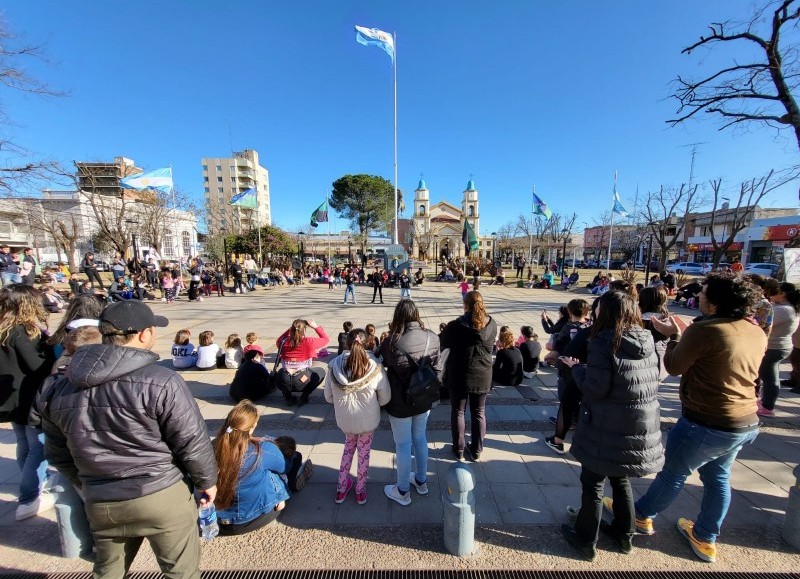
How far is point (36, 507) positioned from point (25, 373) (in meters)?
1.10

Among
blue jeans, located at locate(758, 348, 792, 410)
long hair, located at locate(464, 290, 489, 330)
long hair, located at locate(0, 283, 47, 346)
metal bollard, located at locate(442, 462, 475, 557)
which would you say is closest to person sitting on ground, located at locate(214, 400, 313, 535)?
metal bollard, located at locate(442, 462, 475, 557)

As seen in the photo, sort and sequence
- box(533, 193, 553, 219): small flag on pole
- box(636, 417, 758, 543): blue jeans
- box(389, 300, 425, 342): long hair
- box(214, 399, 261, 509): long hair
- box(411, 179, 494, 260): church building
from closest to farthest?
box(636, 417, 758, 543): blue jeans, box(214, 399, 261, 509): long hair, box(389, 300, 425, 342): long hair, box(533, 193, 553, 219): small flag on pole, box(411, 179, 494, 260): church building

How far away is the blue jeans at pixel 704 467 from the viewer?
2.12m

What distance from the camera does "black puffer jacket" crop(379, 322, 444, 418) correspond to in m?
2.61

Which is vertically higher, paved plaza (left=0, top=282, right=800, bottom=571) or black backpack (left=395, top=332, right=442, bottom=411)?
black backpack (left=395, top=332, right=442, bottom=411)

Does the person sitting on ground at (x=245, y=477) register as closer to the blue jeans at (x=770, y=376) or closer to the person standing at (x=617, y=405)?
the person standing at (x=617, y=405)

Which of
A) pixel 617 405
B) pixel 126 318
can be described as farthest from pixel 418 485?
pixel 126 318

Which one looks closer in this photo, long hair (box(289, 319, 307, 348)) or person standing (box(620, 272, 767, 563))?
person standing (box(620, 272, 767, 563))

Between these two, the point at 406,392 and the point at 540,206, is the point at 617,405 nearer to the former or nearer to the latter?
the point at 406,392

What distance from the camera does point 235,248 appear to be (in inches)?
1375

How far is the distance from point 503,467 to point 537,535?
85 cm

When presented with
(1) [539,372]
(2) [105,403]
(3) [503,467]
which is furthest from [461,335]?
(1) [539,372]

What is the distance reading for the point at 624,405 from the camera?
2.01m

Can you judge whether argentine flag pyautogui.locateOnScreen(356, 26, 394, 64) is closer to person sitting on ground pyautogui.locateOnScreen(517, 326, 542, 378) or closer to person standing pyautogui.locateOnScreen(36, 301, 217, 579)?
person sitting on ground pyautogui.locateOnScreen(517, 326, 542, 378)
